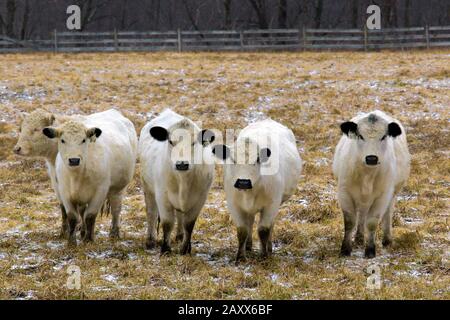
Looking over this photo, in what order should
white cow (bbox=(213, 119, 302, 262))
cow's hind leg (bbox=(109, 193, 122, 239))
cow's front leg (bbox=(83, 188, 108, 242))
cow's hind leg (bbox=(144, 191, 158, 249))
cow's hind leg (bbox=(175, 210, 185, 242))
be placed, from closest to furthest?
white cow (bbox=(213, 119, 302, 262)), cow's front leg (bbox=(83, 188, 108, 242)), cow's hind leg (bbox=(175, 210, 185, 242)), cow's hind leg (bbox=(144, 191, 158, 249)), cow's hind leg (bbox=(109, 193, 122, 239))

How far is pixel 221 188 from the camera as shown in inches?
513

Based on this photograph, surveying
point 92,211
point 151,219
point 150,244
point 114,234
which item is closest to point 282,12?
point 114,234

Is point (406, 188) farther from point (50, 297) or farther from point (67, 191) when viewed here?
point (50, 297)

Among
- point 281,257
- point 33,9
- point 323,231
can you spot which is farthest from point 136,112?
point 33,9

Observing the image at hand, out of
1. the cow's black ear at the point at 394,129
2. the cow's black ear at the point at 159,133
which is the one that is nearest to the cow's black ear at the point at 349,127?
the cow's black ear at the point at 394,129

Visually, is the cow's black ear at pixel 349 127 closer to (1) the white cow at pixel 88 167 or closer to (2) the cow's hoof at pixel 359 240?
(2) the cow's hoof at pixel 359 240

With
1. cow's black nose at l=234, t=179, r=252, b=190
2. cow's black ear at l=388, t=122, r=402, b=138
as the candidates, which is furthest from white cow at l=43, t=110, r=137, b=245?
cow's black ear at l=388, t=122, r=402, b=138

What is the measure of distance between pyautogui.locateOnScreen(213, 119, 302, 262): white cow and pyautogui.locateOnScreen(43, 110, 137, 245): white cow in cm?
175

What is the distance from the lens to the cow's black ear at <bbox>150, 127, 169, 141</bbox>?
26.7ft

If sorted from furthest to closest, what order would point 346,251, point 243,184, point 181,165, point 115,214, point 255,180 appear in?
point 115,214 < point 346,251 < point 181,165 < point 255,180 < point 243,184

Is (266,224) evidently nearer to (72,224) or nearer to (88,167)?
(88,167)

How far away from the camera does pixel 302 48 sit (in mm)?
29703

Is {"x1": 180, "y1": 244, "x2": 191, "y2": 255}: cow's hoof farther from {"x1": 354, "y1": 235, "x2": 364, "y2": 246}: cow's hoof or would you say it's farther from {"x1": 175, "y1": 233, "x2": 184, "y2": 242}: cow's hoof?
{"x1": 354, "y1": 235, "x2": 364, "y2": 246}: cow's hoof

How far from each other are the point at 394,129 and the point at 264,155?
1489 mm
